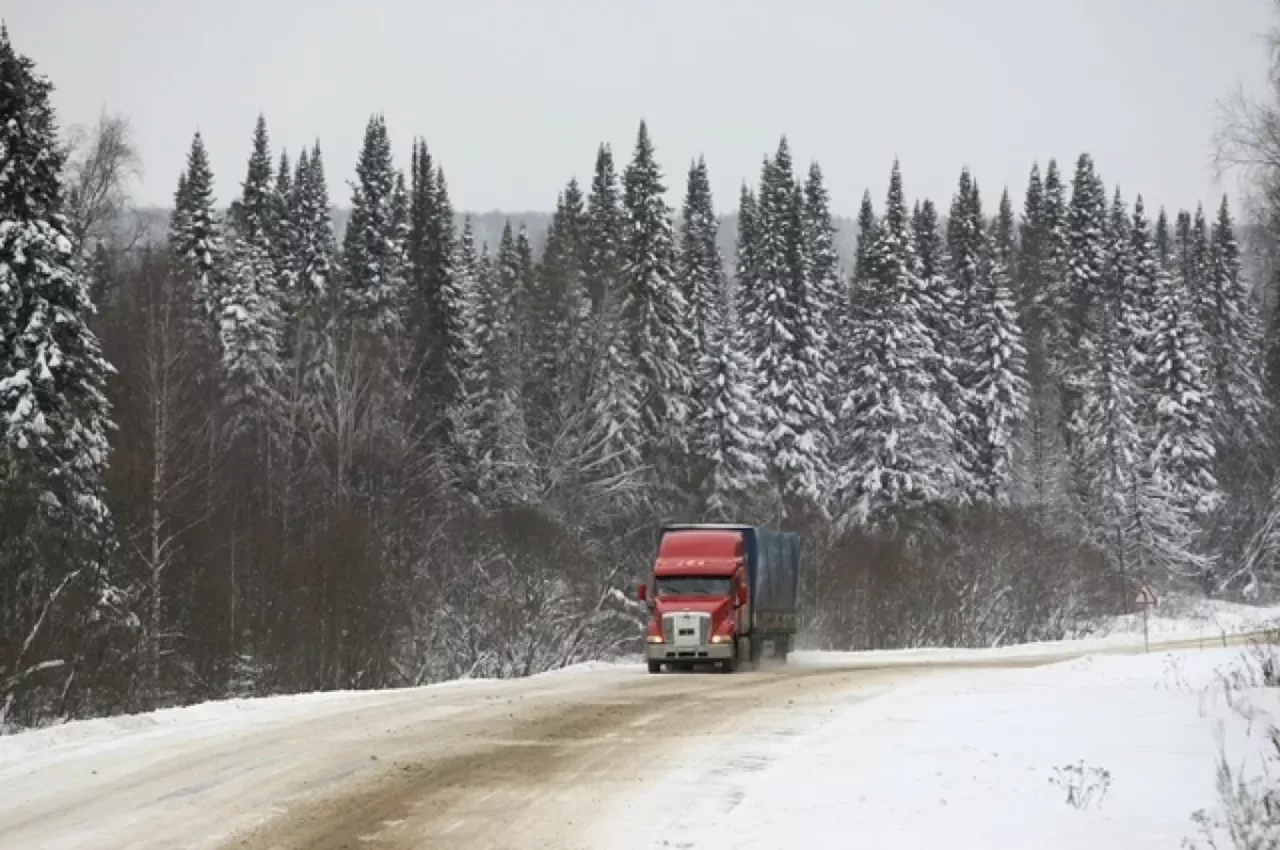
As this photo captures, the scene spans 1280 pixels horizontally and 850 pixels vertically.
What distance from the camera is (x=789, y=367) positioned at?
65.6 m

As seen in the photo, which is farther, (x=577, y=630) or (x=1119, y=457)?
(x=1119, y=457)

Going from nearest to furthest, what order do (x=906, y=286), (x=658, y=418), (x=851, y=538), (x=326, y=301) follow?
1. (x=851, y=538)
2. (x=658, y=418)
3. (x=906, y=286)
4. (x=326, y=301)

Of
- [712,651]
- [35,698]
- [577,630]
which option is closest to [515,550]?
[577,630]

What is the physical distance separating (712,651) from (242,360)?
125ft

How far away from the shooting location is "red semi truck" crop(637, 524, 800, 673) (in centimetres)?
3000

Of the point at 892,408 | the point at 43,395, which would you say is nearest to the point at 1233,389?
the point at 892,408

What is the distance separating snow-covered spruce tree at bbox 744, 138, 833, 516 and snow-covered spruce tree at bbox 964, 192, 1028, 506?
1029 centimetres

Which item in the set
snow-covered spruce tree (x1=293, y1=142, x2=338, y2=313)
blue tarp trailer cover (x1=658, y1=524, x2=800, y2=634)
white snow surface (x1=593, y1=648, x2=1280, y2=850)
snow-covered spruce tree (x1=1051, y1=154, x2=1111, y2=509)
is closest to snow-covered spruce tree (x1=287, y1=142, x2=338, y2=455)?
snow-covered spruce tree (x1=293, y1=142, x2=338, y2=313)

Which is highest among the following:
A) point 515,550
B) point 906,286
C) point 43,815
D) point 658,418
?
point 906,286

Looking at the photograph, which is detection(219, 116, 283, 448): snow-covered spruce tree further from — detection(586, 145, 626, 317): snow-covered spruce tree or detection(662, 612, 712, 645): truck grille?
detection(662, 612, 712, 645): truck grille

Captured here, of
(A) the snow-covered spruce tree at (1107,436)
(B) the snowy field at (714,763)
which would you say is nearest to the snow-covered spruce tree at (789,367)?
(A) the snow-covered spruce tree at (1107,436)

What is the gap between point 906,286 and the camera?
6831cm

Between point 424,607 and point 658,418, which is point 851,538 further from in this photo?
point 424,607

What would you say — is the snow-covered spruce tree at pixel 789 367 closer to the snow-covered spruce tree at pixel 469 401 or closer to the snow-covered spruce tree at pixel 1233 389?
the snow-covered spruce tree at pixel 469 401
